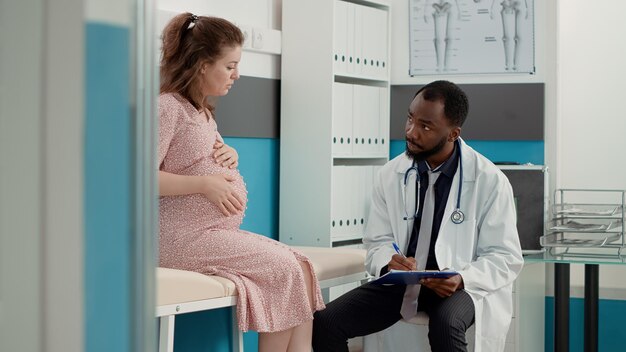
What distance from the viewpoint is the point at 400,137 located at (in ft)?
15.2

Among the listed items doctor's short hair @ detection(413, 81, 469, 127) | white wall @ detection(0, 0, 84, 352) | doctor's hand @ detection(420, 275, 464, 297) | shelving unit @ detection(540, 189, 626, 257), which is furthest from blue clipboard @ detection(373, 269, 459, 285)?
white wall @ detection(0, 0, 84, 352)

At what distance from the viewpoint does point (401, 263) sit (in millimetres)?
3115

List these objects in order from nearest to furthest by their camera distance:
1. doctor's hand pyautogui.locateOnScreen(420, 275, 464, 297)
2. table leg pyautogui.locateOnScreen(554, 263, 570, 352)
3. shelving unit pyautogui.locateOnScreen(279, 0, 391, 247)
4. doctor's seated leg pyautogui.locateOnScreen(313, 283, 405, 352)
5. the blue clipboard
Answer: the blue clipboard → doctor's hand pyautogui.locateOnScreen(420, 275, 464, 297) → doctor's seated leg pyautogui.locateOnScreen(313, 283, 405, 352) → table leg pyautogui.locateOnScreen(554, 263, 570, 352) → shelving unit pyautogui.locateOnScreen(279, 0, 391, 247)

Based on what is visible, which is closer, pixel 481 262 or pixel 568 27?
pixel 481 262

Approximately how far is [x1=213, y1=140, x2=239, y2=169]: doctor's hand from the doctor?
55 cm

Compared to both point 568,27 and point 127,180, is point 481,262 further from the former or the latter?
point 127,180

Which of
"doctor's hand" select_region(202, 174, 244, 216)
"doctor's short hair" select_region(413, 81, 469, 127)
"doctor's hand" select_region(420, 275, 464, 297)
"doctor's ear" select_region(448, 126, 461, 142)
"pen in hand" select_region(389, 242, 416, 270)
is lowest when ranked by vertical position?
"doctor's hand" select_region(420, 275, 464, 297)

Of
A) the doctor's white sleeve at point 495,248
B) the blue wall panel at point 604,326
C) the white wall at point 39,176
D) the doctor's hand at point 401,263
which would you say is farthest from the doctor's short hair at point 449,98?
the white wall at point 39,176

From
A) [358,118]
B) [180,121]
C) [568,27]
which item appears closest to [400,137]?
[358,118]

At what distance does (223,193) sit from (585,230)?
1629 millimetres

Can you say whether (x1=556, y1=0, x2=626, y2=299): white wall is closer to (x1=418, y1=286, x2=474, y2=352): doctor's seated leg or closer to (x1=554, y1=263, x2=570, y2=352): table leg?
(x1=554, y1=263, x2=570, y2=352): table leg

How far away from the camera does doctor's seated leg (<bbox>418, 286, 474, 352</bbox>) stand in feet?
9.77

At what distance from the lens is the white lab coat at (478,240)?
3115 mm

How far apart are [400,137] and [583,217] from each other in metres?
1.01
